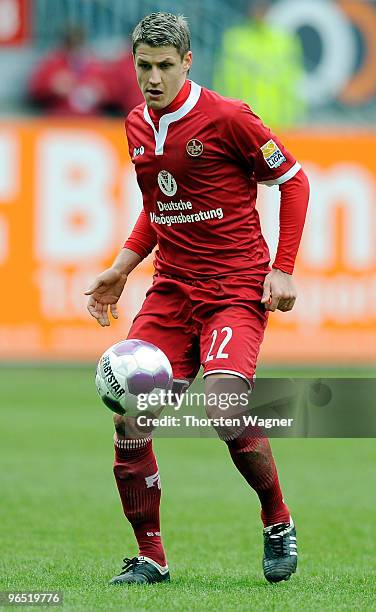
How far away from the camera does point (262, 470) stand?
5621mm

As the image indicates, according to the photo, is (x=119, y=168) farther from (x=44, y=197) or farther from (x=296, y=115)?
(x=296, y=115)

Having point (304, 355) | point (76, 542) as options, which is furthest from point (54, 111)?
point (76, 542)

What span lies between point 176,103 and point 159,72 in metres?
0.20

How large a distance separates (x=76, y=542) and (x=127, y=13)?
1356cm

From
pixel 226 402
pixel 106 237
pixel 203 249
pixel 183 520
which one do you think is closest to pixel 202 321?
pixel 203 249

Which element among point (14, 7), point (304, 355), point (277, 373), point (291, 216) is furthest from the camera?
point (14, 7)

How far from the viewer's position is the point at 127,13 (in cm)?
1927

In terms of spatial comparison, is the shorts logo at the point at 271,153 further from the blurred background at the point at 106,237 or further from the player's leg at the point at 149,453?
the blurred background at the point at 106,237

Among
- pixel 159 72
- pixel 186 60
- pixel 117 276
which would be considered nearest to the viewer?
pixel 159 72

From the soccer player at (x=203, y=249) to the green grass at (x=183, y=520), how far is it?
32 cm

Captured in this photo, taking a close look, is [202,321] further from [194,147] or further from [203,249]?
[194,147]

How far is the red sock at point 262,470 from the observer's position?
5.57 m

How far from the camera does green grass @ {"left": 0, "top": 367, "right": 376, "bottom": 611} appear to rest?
5.37 meters

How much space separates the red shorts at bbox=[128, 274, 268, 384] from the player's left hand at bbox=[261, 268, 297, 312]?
0.34 ft
